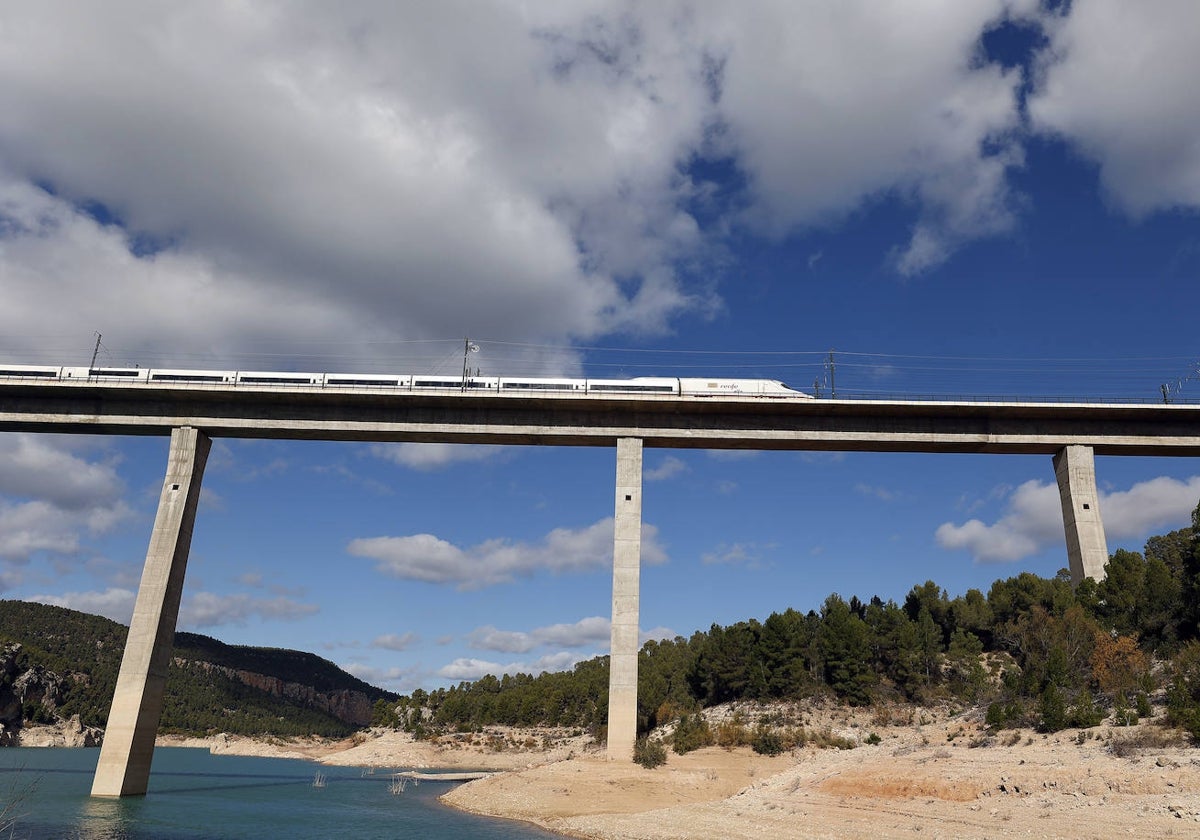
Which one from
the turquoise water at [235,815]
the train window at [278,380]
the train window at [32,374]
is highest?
the train window at [278,380]

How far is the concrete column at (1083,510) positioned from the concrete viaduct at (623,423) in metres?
0.07

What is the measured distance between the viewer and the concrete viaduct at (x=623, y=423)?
45.8m

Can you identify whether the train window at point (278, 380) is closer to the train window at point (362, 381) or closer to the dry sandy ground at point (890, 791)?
the train window at point (362, 381)

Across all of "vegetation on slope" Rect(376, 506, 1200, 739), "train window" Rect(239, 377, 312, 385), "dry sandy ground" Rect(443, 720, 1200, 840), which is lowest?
"dry sandy ground" Rect(443, 720, 1200, 840)

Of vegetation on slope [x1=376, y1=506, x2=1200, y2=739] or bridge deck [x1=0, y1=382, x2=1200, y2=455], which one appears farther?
bridge deck [x1=0, y1=382, x2=1200, y2=455]

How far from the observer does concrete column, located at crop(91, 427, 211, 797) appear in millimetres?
40469

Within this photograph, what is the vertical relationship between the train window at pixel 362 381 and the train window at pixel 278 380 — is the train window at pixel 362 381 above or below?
above

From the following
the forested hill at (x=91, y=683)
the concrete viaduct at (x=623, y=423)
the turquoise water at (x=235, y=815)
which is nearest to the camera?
the turquoise water at (x=235, y=815)

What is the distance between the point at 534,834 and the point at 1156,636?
102 ft

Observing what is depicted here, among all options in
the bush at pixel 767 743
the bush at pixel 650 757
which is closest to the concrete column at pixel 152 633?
the bush at pixel 650 757

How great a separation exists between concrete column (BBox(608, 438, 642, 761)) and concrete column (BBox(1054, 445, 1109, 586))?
24.8m

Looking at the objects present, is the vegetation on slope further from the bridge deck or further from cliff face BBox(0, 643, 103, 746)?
cliff face BBox(0, 643, 103, 746)

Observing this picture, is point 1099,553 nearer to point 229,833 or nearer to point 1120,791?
point 1120,791

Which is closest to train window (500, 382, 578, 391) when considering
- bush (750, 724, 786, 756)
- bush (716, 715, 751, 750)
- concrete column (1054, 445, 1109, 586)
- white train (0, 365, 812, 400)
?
white train (0, 365, 812, 400)
